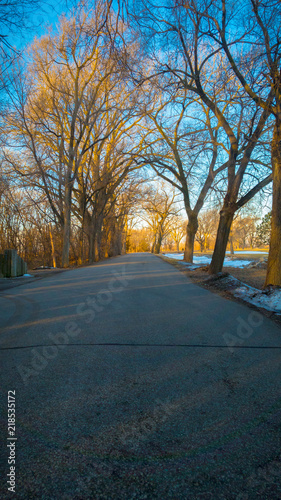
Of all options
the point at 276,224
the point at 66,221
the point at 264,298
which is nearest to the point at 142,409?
the point at 264,298

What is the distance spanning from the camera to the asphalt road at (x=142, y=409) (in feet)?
4.11

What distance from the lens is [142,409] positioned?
1784mm

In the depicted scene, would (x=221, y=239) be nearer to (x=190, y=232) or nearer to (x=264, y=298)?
(x=264, y=298)

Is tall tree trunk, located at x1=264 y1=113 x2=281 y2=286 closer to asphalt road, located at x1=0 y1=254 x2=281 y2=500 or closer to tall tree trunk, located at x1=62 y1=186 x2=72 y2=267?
asphalt road, located at x1=0 y1=254 x2=281 y2=500

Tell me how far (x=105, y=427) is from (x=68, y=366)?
3.01ft

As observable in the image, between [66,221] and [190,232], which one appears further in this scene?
[190,232]

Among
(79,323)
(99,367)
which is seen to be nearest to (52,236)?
(79,323)

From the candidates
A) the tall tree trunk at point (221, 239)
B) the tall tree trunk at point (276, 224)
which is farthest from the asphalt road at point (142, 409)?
the tall tree trunk at point (221, 239)

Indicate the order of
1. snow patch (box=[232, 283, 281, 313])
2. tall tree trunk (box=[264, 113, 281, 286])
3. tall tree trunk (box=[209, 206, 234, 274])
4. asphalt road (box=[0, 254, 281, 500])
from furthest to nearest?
tall tree trunk (box=[209, 206, 234, 274])
tall tree trunk (box=[264, 113, 281, 286])
snow patch (box=[232, 283, 281, 313])
asphalt road (box=[0, 254, 281, 500])

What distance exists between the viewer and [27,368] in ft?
7.79

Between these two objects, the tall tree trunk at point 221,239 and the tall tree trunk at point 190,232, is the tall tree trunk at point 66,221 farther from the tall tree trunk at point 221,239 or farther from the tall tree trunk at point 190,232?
the tall tree trunk at point 221,239

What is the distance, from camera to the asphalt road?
125cm

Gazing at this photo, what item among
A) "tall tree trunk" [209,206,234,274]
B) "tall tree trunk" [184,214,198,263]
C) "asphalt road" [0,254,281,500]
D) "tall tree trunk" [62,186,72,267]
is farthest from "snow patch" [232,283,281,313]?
"tall tree trunk" [62,186,72,267]

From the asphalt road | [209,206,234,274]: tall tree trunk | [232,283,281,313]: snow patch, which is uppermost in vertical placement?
[209,206,234,274]: tall tree trunk
